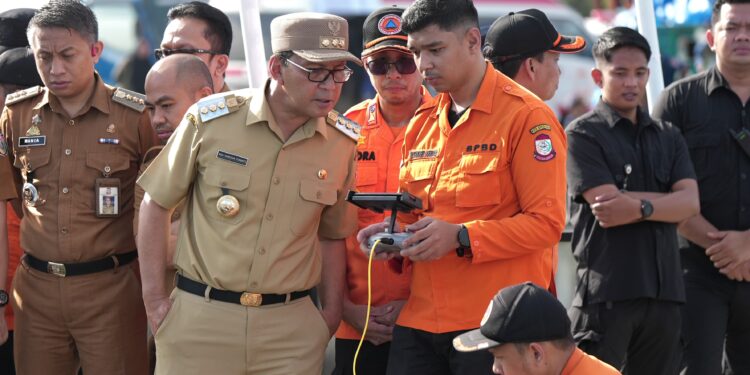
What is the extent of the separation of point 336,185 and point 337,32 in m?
0.61

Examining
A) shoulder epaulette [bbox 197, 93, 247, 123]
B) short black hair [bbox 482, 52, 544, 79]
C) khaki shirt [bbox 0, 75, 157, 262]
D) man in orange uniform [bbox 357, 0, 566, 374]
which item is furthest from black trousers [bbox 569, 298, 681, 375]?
khaki shirt [bbox 0, 75, 157, 262]

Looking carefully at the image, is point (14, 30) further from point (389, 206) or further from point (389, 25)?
point (389, 206)

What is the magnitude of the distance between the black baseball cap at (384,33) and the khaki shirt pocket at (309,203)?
0.79 metres

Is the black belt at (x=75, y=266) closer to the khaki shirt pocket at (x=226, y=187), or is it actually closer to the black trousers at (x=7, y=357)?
the black trousers at (x=7, y=357)

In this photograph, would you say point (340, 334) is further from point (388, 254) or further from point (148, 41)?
point (148, 41)

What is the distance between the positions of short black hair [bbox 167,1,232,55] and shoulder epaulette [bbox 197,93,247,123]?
1540mm

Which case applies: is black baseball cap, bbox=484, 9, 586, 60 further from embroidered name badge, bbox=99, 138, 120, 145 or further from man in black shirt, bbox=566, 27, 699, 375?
embroidered name badge, bbox=99, 138, 120, 145

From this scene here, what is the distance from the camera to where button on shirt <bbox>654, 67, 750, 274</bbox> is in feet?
18.8

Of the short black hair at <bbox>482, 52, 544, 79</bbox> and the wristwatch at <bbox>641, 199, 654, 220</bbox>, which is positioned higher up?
the short black hair at <bbox>482, 52, 544, 79</bbox>

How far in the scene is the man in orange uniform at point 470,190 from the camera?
167 inches

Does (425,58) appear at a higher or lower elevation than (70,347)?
higher

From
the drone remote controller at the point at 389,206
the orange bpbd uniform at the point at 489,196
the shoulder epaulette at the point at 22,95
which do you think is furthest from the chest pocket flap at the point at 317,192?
the shoulder epaulette at the point at 22,95

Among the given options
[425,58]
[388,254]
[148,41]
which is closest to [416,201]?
[388,254]

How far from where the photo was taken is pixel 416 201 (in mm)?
4250
